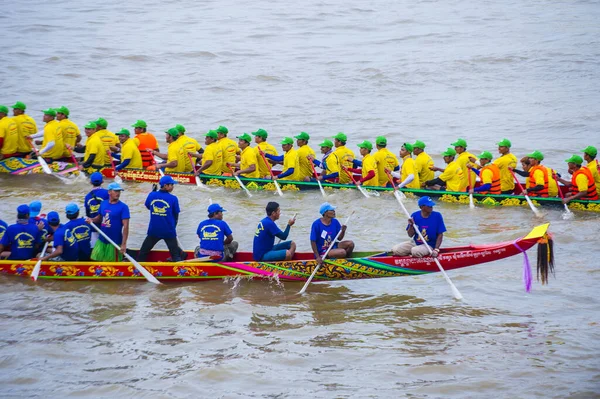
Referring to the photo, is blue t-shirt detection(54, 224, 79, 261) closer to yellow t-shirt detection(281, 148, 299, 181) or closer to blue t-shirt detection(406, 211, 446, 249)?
blue t-shirt detection(406, 211, 446, 249)

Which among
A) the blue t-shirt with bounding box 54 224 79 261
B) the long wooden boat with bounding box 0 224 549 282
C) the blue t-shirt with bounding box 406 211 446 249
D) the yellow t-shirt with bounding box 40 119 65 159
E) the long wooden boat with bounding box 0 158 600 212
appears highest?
the yellow t-shirt with bounding box 40 119 65 159

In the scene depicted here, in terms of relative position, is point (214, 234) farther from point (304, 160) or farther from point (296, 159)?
point (304, 160)

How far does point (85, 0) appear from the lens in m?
42.5

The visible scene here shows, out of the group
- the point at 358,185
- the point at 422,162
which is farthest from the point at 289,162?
the point at 422,162

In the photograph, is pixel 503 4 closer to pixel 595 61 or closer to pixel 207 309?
pixel 595 61

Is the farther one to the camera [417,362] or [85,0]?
[85,0]

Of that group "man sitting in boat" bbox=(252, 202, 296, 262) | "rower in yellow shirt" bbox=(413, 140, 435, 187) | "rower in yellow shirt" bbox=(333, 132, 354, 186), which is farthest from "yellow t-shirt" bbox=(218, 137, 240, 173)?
"man sitting in boat" bbox=(252, 202, 296, 262)

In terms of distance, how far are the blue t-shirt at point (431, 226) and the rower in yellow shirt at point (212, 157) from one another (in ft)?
24.5

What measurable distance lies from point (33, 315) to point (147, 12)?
31.5 metres

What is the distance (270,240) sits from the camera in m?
12.7

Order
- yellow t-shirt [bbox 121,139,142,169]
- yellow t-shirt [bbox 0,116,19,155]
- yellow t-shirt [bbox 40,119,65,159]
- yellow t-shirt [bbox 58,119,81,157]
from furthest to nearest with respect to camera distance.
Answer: yellow t-shirt [bbox 58,119,81,157], yellow t-shirt [bbox 40,119,65,159], yellow t-shirt [bbox 0,116,19,155], yellow t-shirt [bbox 121,139,142,169]

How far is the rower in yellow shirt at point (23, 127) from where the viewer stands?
19375 mm

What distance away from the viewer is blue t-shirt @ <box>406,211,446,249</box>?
12227mm

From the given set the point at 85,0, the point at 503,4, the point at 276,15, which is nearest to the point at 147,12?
the point at 85,0
